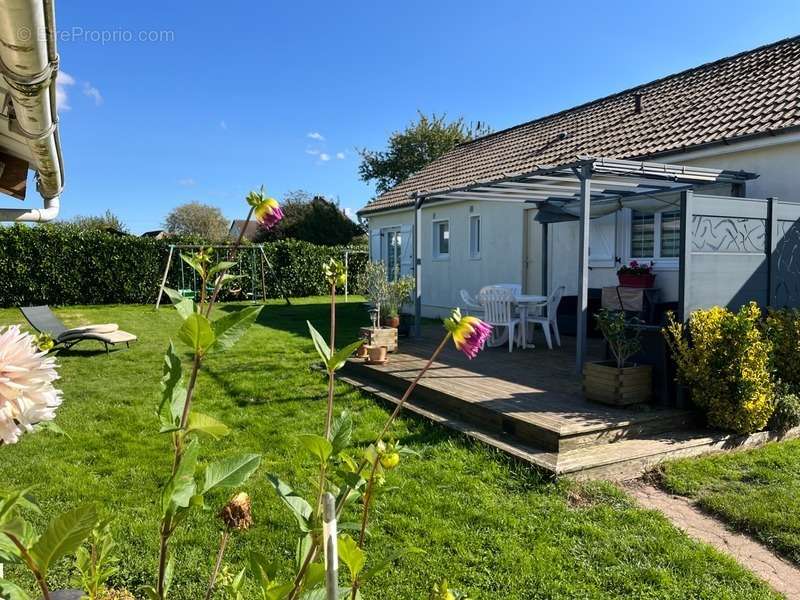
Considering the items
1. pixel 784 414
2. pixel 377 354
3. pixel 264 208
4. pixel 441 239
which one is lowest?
pixel 784 414

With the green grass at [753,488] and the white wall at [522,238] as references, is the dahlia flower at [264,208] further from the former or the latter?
the white wall at [522,238]

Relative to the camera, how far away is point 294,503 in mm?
1226

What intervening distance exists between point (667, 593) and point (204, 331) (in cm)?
296

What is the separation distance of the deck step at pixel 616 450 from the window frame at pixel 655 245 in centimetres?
361

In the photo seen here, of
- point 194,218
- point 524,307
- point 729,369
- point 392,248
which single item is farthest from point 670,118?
point 194,218

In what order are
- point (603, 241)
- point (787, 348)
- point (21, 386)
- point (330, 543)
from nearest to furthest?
point (21, 386), point (330, 543), point (787, 348), point (603, 241)

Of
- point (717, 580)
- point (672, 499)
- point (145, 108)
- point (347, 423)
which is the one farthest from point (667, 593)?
point (145, 108)

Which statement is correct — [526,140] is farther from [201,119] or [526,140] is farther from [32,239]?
[32,239]

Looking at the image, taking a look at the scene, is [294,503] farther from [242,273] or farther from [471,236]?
[242,273]

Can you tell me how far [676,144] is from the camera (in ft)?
28.8

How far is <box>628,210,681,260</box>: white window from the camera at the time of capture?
346 inches

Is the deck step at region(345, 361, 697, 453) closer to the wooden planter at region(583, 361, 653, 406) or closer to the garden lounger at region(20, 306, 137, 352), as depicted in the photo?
the wooden planter at region(583, 361, 653, 406)

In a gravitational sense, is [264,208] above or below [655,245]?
below

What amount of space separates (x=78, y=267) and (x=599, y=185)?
15104 mm
